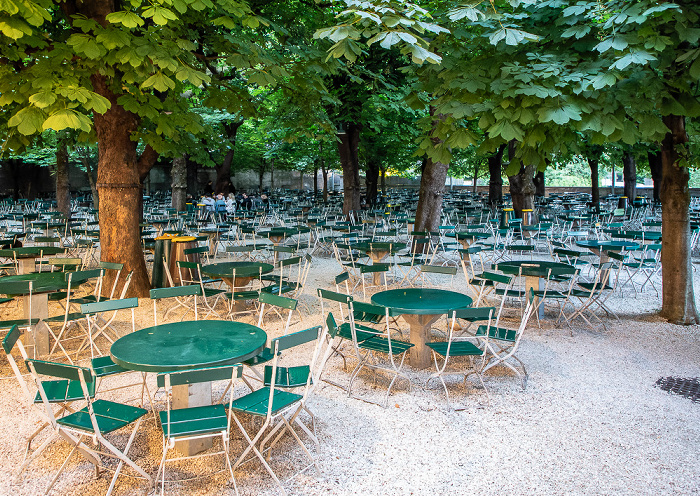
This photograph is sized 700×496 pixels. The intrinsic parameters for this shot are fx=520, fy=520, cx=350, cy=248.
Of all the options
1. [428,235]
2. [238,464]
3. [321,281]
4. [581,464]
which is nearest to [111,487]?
[238,464]

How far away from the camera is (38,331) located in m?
5.62

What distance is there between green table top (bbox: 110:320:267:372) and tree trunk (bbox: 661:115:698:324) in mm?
5694

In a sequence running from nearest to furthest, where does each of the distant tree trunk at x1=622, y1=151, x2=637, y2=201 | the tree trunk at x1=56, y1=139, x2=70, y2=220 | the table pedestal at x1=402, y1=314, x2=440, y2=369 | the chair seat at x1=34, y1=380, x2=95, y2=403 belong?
the chair seat at x1=34, y1=380, x2=95, y2=403 < the table pedestal at x1=402, y1=314, x2=440, y2=369 < the tree trunk at x1=56, y1=139, x2=70, y2=220 < the distant tree trunk at x1=622, y1=151, x2=637, y2=201

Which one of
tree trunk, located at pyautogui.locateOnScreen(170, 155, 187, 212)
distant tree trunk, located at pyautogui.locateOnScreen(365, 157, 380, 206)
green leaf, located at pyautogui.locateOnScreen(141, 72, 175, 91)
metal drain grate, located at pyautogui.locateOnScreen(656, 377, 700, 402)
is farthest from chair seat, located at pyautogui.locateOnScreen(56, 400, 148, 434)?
distant tree trunk, located at pyautogui.locateOnScreen(365, 157, 380, 206)

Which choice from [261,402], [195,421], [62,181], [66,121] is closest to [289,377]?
[261,402]

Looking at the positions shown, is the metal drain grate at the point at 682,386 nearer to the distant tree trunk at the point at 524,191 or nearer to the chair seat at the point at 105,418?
the chair seat at the point at 105,418

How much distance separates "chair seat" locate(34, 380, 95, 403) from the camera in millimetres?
3385

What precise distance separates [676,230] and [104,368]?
22.4 ft

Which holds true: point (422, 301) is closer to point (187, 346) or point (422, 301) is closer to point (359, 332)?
point (359, 332)

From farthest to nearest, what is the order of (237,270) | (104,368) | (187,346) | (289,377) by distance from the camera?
(237,270) < (104,368) < (289,377) < (187,346)

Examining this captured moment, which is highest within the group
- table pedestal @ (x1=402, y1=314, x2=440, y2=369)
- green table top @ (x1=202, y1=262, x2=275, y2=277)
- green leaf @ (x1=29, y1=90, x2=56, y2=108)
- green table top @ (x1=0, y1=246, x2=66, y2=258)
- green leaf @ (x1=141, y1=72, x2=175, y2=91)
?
green leaf @ (x1=141, y1=72, x2=175, y2=91)

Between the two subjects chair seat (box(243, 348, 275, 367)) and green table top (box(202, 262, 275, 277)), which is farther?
green table top (box(202, 262, 275, 277))

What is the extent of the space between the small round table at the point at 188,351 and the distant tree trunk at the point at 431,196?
825 cm

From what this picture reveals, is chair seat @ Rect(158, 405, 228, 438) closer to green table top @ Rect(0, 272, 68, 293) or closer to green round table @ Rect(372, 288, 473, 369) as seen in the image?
green round table @ Rect(372, 288, 473, 369)
